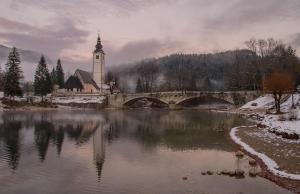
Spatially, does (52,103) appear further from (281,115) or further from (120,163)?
(120,163)

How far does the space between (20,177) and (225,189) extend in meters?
11.8

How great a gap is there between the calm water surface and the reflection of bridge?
5491cm

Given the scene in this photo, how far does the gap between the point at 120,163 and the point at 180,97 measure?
271 feet

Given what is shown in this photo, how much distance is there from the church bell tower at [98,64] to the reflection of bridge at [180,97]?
82.7ft

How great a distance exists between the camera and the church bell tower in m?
140

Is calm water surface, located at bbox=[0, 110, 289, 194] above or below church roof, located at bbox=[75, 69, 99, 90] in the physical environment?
below

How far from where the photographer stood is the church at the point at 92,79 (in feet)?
428

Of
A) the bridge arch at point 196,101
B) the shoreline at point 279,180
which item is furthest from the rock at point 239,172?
the bridge arch at point 196,101

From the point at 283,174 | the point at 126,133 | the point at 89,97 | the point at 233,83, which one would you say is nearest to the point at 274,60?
the point at 233,83

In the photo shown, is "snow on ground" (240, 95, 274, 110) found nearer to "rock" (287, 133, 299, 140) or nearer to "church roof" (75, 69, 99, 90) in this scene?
"rock" (287, 133, 299, 140)

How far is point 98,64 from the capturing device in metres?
142


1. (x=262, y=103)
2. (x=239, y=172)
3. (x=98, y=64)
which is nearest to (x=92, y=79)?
(x=98, y=64)

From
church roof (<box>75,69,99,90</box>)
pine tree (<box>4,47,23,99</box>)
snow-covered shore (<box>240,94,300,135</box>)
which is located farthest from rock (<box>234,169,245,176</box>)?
church roof (<box>75,69,99,90</box>)

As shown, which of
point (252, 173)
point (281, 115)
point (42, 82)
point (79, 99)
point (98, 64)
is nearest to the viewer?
point (252, 173)
